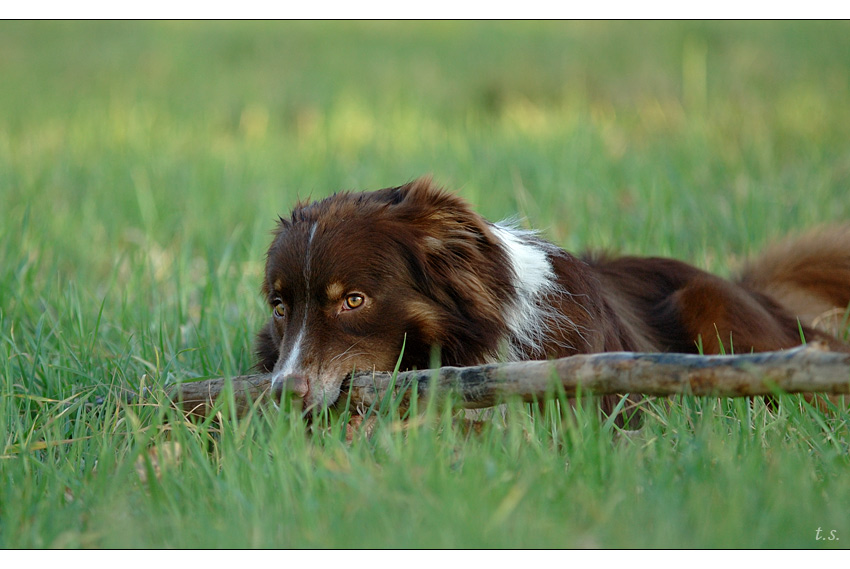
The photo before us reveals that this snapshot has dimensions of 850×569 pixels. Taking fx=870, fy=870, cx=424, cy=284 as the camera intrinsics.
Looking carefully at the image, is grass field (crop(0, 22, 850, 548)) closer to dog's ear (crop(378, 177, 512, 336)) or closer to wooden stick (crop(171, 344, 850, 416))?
wooden stick (crop(171, 344, 850, 416))

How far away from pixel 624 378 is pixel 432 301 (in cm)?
118

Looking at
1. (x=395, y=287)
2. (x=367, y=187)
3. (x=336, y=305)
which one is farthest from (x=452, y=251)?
(x=367, y=187)

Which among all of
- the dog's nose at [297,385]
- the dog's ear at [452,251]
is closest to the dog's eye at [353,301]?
the dog's ear at [452,251]

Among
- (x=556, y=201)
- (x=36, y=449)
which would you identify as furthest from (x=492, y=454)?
(x=556, y=201)

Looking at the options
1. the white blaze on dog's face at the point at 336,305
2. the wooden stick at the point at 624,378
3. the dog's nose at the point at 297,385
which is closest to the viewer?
the wooden stick at the point at 624,378

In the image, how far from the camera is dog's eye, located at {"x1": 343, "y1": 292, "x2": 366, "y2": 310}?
3.46 m

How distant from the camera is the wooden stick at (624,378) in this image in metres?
2.29

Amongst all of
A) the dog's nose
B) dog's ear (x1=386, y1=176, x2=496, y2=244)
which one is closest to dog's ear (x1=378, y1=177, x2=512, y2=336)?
dog's ear (x1=386, y1=176, x2=496, y2=244)

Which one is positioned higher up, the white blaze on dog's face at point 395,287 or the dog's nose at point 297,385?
the white blaze on dog's face at point 395,287

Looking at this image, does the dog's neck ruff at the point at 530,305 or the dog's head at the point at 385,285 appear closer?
the dog's head at the point at 385,285

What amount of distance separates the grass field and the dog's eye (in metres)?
0.61

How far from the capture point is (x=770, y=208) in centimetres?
655

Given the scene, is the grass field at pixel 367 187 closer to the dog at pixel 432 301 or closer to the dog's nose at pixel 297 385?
the dog's nose at pixel 297 385

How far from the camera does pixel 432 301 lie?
11.7ft
